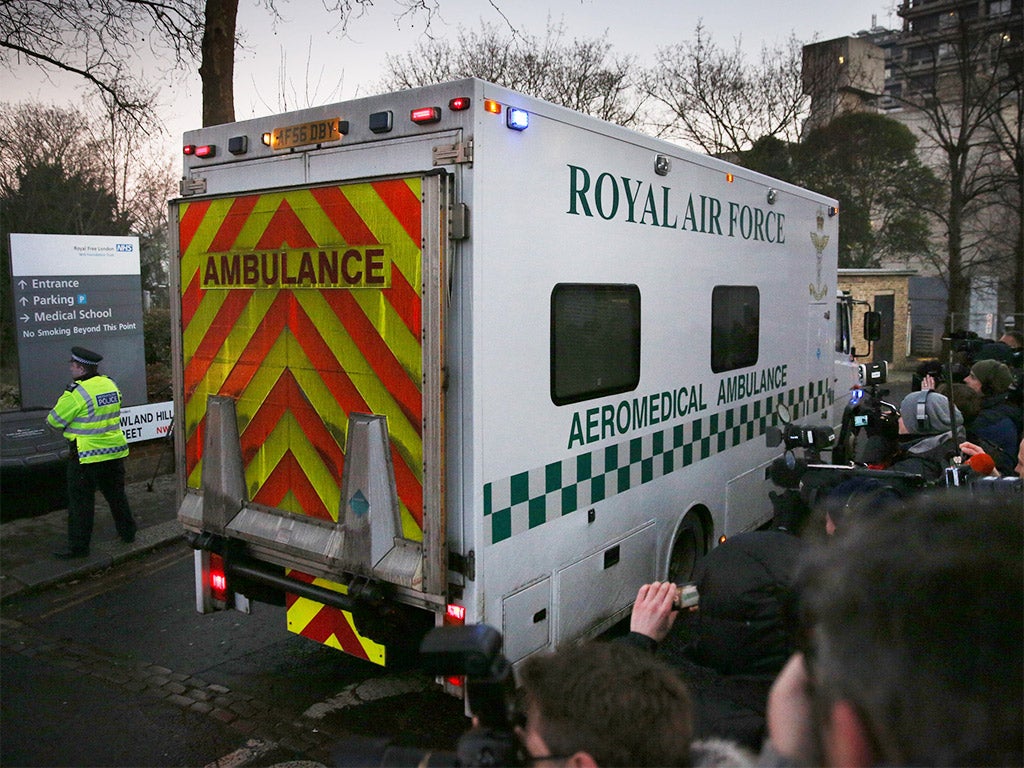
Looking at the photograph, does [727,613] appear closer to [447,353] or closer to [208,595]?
[447,353]

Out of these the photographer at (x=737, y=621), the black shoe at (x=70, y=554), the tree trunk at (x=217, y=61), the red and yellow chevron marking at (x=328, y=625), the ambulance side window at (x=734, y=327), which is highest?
the tree trunk at (x=217, y=61)

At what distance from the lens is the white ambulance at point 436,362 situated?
3.42 metres

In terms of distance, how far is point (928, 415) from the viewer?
18.6ft

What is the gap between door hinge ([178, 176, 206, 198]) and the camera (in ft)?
14.4

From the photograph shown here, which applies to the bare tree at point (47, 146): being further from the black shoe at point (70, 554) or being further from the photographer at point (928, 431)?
the photographer at point (928, 431)

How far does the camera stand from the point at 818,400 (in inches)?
292

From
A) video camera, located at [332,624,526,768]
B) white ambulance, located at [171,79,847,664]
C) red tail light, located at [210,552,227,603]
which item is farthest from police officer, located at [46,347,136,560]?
video camera, located at [332,624,526,768]

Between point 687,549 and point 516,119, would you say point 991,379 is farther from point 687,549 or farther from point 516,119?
point 516,119

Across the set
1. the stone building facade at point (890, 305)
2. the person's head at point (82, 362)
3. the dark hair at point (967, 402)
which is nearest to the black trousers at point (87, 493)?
the person's head at point (82, 362)

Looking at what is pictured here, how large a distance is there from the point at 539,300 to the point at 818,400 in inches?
178

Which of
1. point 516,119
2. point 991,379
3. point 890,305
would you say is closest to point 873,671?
point 516,119

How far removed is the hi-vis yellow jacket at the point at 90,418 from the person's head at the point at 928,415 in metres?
5.85

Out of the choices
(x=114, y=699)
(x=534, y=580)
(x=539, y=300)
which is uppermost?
(x=539, y=300)

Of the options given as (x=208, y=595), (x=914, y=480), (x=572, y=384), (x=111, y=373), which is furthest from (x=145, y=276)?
(x=914, y=480)
